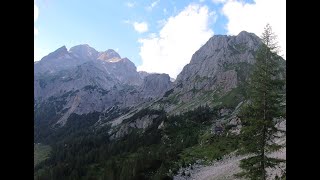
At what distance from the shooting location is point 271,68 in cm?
3550

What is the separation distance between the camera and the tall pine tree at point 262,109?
34.4 m

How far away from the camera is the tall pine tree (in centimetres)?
3444

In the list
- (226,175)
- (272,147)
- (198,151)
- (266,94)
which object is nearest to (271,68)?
(266,94)

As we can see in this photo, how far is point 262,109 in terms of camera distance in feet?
114
